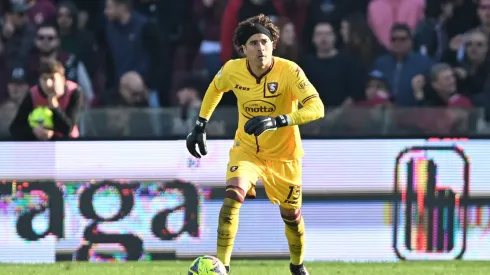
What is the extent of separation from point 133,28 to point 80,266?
4.02 meters

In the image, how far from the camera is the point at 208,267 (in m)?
7.55

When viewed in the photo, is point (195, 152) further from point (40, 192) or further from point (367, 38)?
point (367, 38)

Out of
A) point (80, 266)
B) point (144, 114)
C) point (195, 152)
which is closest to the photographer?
point (195, 152)

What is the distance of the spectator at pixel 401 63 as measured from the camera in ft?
39.5

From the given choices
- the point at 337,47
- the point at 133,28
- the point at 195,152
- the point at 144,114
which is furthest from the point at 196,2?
the point at 195,152

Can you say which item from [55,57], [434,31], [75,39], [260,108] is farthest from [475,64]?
[260,108]

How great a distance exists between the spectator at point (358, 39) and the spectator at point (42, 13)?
3.44 m

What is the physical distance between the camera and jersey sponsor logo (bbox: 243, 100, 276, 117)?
805 cm

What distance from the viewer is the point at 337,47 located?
1255 centimetres

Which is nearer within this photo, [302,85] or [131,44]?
[302,85]

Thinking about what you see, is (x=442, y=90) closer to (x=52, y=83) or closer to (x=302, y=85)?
(x=302, y=85)

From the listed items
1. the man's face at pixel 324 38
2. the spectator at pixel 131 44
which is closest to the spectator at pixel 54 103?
the spectator at pixel 131 44

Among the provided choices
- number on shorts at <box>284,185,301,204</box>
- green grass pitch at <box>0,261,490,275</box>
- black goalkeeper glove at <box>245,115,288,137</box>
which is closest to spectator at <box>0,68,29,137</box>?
green grass pitch at <box>0,261,490,275</box>

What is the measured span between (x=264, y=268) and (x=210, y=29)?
13.6ft
